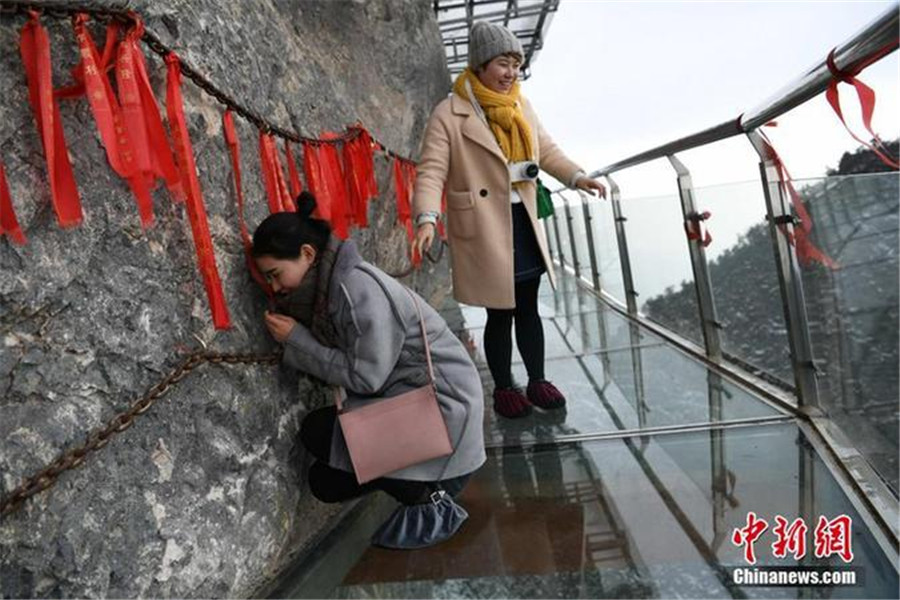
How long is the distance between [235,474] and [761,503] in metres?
1.54

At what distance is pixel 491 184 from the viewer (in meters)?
2.78

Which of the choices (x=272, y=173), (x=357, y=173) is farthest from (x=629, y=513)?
(x=357, y=173)

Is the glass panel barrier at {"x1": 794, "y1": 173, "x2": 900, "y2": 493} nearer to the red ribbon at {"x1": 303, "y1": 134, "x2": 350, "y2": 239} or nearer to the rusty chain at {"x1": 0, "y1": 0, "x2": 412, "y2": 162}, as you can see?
the red ribbon at {"x1": 303, "y1": 134, "x2": 350, "y2": 239}

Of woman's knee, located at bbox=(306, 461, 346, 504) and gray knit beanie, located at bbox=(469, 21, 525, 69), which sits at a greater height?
gray knit beanie, located at bbox=(469, 21, 525, 69)

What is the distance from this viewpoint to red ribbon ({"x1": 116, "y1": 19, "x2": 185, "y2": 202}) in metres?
1.40

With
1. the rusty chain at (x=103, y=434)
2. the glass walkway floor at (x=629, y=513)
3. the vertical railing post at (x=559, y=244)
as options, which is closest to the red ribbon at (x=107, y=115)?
the rusty chain at (x=103, y=434)

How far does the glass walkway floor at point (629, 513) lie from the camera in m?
1.67

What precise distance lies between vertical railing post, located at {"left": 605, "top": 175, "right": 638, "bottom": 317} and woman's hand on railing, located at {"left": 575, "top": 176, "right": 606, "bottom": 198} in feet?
6.68

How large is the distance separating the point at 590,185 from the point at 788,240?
0.84 m

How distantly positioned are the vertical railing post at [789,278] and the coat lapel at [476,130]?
100cm

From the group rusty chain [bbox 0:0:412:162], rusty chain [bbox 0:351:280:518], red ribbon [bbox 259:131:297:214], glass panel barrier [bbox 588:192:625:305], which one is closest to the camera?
rusty chain [bbox 0:351:280:518]

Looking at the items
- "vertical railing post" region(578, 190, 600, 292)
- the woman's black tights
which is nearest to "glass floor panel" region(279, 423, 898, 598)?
the woman's black tights

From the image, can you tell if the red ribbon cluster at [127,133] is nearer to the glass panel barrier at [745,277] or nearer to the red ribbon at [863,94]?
the red ribbon at [863,94]

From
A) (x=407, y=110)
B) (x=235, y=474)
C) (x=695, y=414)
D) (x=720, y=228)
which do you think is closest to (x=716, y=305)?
(x=720, y=228)
